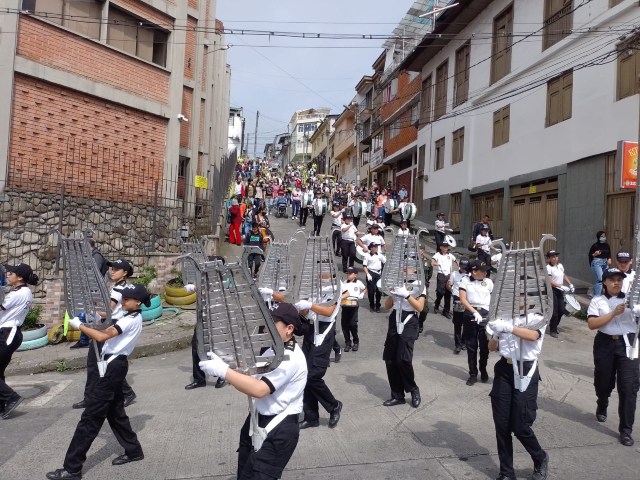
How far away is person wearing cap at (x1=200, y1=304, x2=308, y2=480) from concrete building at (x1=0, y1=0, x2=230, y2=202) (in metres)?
10.6

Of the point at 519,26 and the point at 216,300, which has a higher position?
the point at 519,26

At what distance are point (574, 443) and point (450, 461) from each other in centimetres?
148

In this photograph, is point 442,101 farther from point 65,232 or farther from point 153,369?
point 153,369

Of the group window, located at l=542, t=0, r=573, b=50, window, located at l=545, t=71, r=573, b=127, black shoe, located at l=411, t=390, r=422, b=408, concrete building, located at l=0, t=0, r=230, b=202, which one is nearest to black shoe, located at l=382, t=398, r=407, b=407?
black shoe, located at l=411, t=390, r=422, b=408

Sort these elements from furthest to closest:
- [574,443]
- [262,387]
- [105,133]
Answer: [105,133], [574,443], [262,387]

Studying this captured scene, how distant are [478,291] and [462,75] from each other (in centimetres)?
1619

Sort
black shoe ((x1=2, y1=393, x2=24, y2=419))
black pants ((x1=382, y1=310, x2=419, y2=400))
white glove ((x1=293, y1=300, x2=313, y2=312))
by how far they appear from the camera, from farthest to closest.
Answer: black pants ((x1=382, y1=310, x2=419, y2=400)), black shoe ((x1=2, y1=393, x2=24, y2=419)), white glove ((x1=293, y1=300, x2=313, y2=312))

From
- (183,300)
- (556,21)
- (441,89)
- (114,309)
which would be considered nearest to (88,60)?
(183,300)

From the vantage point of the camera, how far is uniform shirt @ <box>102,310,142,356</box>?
475cm

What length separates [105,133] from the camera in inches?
535

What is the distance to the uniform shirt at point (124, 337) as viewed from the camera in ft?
15.6

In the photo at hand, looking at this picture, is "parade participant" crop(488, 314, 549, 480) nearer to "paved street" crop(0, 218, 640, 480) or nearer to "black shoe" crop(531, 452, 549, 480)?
"black shoe" crop(531, 452, 549, 480)

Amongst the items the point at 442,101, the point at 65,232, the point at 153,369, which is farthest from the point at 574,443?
the point at 442,101

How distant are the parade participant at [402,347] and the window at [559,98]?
1107 cm
